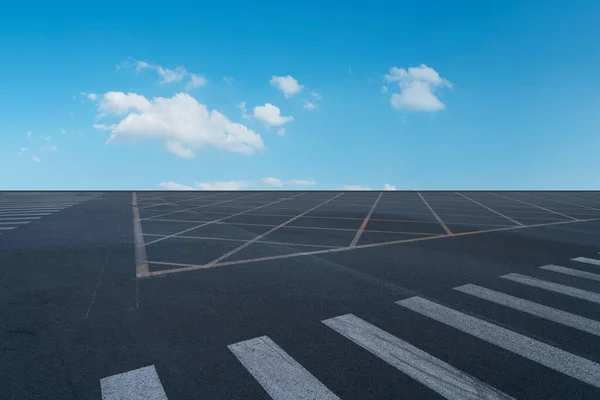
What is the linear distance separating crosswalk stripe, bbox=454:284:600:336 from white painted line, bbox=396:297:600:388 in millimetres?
881

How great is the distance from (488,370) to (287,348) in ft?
6.56

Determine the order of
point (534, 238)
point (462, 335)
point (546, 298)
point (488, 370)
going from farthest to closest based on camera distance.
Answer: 1. point (534, 238)
2. point (546, 298)
3. point (462, 335)
4. point (488, 370)

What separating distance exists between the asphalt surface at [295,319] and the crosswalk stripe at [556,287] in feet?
0.11

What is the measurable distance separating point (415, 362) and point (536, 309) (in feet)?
8.66

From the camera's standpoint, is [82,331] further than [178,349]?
Yes

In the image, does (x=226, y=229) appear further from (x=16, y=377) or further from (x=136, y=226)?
(x=16, y=377)

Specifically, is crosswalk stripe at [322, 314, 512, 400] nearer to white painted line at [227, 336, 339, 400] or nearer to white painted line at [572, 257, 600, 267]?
white painted line at [227, 336, 339, 400]

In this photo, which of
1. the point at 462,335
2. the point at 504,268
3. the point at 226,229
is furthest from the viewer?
the point at 226,229

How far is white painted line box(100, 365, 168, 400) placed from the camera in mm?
2961

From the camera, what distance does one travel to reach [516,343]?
3.93 m

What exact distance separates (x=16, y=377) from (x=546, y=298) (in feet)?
22.4

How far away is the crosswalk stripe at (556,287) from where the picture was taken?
18.2 feet

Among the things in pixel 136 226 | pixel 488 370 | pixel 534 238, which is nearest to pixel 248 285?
pixel 488 370

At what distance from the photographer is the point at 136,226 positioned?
11.8 metres
